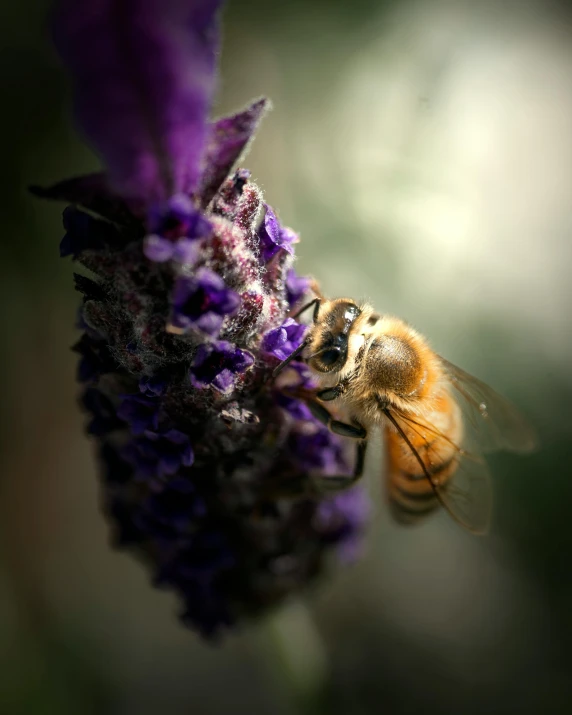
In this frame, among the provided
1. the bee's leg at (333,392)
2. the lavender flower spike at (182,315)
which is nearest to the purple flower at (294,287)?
the lavender flower spike at (182,315)

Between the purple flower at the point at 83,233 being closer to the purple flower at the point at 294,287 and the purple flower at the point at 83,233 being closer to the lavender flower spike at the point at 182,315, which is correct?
the lavender flower spike at the point at 182,315

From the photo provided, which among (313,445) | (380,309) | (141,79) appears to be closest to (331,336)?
(313,445)

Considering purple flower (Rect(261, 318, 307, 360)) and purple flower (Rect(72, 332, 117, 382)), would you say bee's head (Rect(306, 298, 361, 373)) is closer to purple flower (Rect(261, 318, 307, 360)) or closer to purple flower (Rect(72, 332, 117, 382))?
purple flower (Rect(261, 318, 307, 360))

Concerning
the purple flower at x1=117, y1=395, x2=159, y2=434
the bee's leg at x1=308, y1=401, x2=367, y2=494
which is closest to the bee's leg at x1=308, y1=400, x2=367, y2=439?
the bee's leg at x1=308, y1=401, x2=367, y2=494

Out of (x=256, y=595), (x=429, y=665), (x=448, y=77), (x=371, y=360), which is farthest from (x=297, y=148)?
(x=429, y=665)

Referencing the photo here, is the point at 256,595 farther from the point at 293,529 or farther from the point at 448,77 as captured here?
the point at 448,77
